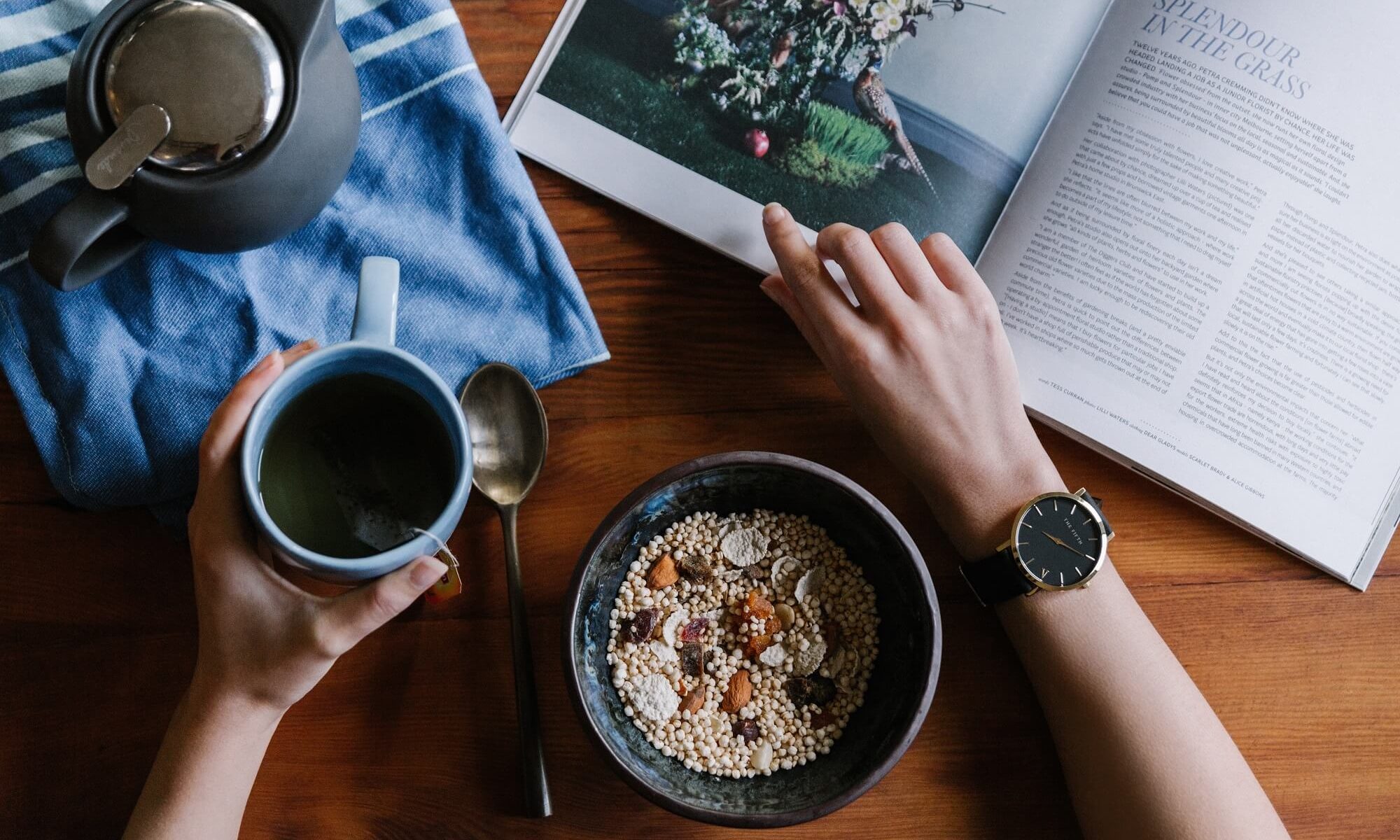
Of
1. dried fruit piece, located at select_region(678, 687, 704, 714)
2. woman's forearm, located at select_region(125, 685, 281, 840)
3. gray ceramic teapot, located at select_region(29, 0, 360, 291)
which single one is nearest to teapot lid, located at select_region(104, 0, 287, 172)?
gray ceramic teapot, located at select_region(29, 0, 360, 291)

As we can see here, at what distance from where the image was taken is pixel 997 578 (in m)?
0.65

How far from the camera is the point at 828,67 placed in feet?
2.33

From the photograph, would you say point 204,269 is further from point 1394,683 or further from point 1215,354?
point 1394,683

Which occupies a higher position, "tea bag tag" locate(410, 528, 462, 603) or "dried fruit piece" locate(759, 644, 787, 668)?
"dried fruit piece" locate(759, 644, 787, 668)

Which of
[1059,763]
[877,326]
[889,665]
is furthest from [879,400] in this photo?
[1059,763]

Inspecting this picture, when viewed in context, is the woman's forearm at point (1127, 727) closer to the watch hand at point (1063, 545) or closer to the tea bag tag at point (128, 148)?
the watch hand at point (1063, 545)

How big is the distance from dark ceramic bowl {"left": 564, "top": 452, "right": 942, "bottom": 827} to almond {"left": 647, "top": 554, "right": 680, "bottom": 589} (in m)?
0.02

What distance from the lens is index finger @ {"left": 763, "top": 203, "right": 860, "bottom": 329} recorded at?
661 mm

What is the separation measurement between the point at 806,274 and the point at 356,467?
0.33 metres

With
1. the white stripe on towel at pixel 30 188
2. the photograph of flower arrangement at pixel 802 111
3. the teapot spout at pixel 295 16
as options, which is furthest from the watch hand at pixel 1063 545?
the white stripe on towel at pixel 30 188

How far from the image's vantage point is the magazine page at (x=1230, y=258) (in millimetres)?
682

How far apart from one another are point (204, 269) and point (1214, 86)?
2.36 feet

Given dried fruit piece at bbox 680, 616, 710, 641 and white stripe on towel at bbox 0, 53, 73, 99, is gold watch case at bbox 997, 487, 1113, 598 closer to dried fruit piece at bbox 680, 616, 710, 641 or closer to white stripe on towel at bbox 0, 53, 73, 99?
dried fruit piece at bbox 680, 616, 710, 641

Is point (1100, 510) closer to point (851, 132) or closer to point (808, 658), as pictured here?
point (808, 658)
